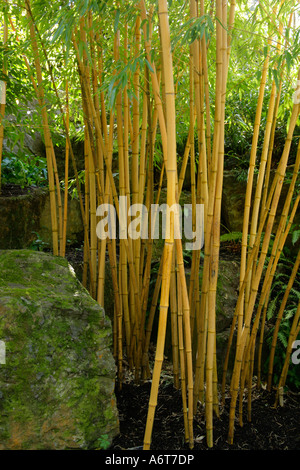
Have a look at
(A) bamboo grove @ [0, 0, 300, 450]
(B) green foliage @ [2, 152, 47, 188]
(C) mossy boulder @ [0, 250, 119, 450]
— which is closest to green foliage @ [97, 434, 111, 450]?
(C) mossy boulder @ [0, 250, 119, 450]

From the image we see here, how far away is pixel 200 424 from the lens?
1781 millimetres

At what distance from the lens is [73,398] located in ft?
4.97

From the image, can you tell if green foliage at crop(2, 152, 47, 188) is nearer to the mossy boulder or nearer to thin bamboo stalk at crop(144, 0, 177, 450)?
the mossy boulder

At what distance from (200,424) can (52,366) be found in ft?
2.35

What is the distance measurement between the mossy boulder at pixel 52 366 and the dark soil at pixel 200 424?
18cm

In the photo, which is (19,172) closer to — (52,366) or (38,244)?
(38,244)

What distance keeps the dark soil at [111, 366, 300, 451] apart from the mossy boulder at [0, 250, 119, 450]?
0.18 meters

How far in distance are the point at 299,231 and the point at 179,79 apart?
1305mm

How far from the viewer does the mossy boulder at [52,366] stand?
4.65ft

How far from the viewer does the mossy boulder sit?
A: 1.42m

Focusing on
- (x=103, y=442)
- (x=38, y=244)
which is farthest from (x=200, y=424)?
(x=38, y=244)

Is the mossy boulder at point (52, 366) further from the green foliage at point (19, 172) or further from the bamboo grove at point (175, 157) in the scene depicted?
the green foliage at point (19, 172)
